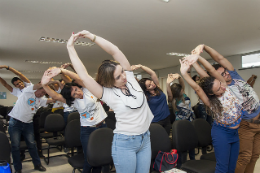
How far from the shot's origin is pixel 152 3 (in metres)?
3.28

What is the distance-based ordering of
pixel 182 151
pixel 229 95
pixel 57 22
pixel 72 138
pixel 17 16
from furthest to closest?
pixel 57 22, pixel 17 16, pixel 72 138, pixel 182 151, pixel 229 95

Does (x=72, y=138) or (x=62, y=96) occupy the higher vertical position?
(x=62, y=96)

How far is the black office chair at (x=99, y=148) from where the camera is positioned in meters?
1.93

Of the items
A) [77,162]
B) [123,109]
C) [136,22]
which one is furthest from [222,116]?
[136,22]

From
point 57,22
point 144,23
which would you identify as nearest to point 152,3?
point 144,23

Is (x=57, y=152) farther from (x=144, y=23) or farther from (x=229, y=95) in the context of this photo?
(x=229, y=95)

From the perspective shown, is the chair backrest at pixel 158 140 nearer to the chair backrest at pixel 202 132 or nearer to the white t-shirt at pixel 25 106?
the chair backrest at pixel 202 132

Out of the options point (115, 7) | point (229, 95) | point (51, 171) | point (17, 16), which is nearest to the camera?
point (229, 95)

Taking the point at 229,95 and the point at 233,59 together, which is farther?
the point at 233,59

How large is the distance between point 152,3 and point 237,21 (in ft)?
7.09

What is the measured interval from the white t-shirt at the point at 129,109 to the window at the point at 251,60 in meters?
7.81

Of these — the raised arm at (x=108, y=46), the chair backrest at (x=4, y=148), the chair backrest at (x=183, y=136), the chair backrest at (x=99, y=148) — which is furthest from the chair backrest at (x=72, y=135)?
the raised arm at (x=108, y=46)

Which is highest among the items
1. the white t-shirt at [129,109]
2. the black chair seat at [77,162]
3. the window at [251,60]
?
the window at [251,60]

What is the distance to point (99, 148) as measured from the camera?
1976 millimetres
